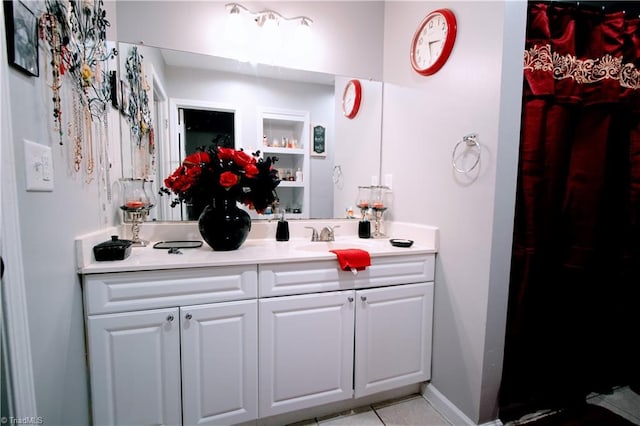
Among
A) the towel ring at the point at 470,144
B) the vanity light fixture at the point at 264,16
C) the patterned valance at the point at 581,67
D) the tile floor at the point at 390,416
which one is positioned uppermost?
the vanity light fixture at the point at 264,16

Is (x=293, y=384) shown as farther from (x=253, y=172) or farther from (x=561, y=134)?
(x=561, y=134)

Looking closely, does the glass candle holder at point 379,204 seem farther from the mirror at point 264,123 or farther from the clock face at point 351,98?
the clock face at point 351,98

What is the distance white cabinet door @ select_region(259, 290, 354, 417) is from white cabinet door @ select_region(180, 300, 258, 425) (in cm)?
5

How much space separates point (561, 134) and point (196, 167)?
1806 mm

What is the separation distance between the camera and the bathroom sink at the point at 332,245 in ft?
5.24

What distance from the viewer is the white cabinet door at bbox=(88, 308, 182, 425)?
108cm

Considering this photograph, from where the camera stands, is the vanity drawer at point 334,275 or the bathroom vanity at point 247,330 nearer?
the bathroom vanity at point 247,330

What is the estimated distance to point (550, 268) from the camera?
144 cm

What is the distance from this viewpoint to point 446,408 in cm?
148

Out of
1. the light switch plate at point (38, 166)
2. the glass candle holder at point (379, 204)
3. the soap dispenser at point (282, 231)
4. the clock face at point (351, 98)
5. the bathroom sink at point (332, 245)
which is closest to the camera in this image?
the light switch plate at point (38, 166)

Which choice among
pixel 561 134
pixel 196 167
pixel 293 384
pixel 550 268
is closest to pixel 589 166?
pixel 561 134

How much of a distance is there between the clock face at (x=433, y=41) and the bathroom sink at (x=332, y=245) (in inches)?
41.6

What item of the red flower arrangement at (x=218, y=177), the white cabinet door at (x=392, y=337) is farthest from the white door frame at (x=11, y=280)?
the white cabinet door at (x=392, y=337)

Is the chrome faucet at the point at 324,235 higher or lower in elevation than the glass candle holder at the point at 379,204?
lower
